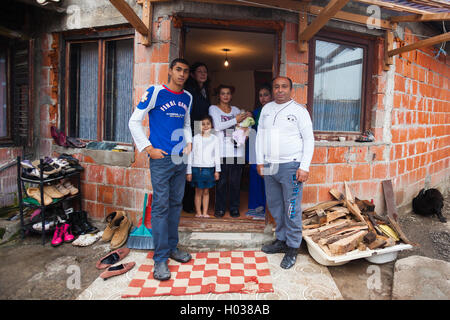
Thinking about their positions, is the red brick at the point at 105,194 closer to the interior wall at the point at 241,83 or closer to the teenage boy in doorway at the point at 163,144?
the teenage boy in doorway at the point at 163,144

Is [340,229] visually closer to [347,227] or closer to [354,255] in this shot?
[347,227]

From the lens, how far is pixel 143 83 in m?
3.71

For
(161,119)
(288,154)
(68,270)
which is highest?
(161,119)

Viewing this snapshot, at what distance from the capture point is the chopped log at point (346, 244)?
2.97m

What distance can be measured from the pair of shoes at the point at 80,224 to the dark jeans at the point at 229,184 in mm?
1733

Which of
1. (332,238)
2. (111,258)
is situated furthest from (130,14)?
(332,238)

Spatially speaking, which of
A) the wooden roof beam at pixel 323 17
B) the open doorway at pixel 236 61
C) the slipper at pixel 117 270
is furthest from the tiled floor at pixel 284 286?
the wooden roof beam at pixel 323 17

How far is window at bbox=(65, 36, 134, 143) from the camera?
4.18 m

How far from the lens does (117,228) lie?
12.0ft

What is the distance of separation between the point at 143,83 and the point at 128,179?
50.6 inches

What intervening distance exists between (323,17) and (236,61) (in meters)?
5.77

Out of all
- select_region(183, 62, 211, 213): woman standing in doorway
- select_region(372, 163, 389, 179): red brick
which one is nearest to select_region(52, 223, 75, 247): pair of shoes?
select_region(183, 62, 211, 213): woman standing in doorway

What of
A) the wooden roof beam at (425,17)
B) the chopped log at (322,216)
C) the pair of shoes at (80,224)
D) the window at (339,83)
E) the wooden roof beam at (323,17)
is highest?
the wooden roof beam at (425,17)
